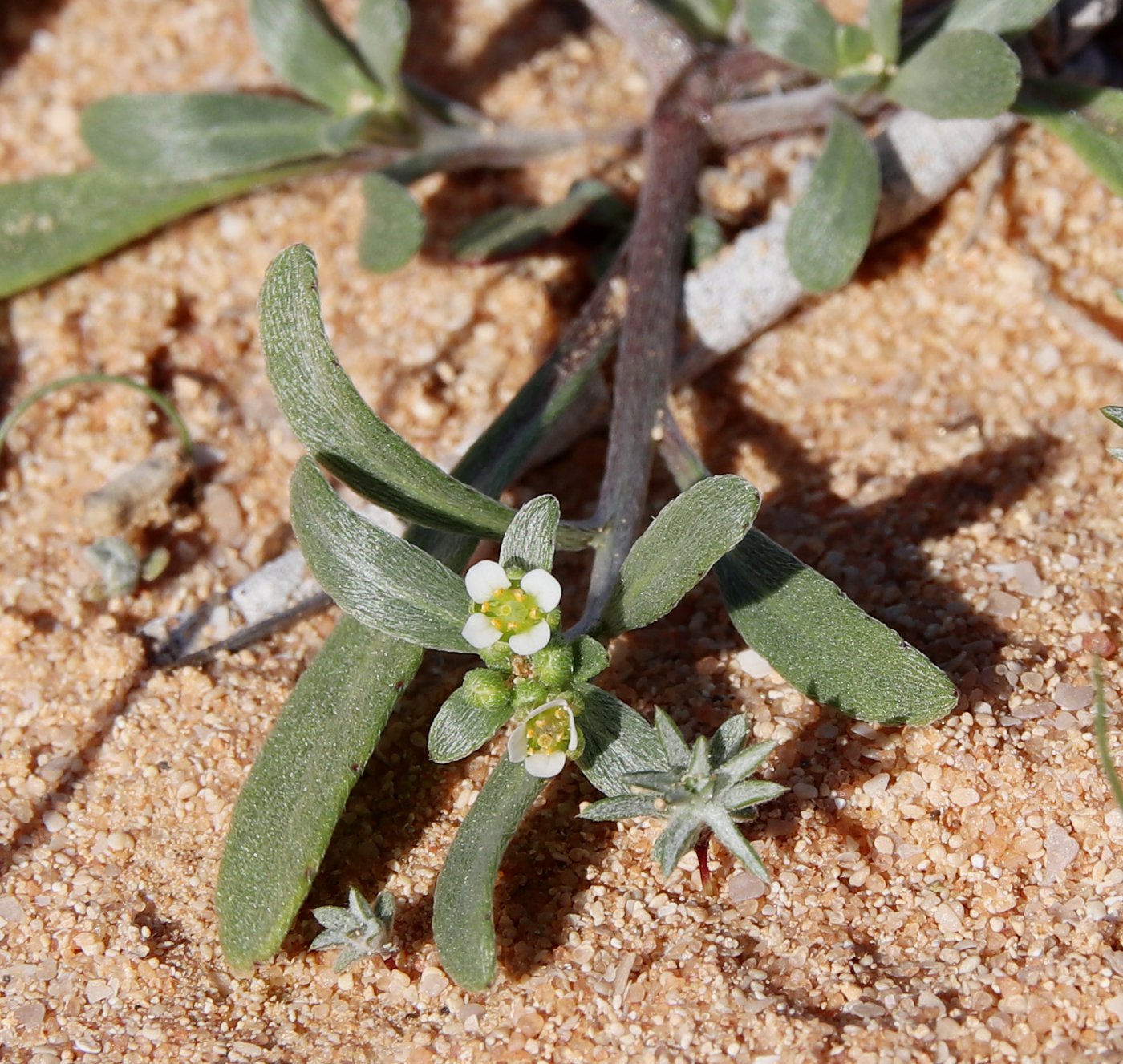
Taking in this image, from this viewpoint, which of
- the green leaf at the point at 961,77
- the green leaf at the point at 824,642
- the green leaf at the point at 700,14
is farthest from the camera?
the green leaf at the point at 700,14

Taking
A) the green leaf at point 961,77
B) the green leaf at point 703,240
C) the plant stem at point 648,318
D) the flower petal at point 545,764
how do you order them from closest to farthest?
the flower petal at point 545,764 → the plant stem at point 648,318 → the green leaf at point 961,77 → the green leaf at point 703,240

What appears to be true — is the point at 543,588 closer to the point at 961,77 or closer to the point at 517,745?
the point at 517,745

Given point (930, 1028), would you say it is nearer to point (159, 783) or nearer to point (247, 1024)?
point (247, 1024)

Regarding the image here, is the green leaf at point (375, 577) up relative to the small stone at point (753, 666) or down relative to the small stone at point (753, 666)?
up

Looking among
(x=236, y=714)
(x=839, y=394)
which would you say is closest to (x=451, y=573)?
(x=236, y=714)

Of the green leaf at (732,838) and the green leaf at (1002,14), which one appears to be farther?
the green leaf at (1002,14)

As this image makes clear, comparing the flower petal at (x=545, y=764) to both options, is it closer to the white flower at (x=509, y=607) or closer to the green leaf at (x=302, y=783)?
the white flower at (x=509, y=607)

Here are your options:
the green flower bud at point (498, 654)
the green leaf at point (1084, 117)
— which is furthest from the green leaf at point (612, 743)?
the green leaf at point (1084, 117)

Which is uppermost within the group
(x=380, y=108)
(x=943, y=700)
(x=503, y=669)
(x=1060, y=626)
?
(x=380, y=108)
